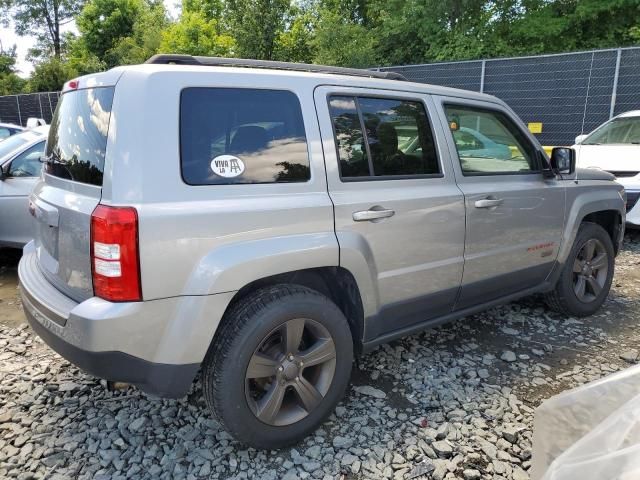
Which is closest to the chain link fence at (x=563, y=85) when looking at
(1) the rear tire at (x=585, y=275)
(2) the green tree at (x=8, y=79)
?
(1) the rear tire at (x=585, y=275)

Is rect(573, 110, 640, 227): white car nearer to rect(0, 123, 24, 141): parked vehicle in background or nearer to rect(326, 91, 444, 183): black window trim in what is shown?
rect(326, 91, 444, 183): black window trim

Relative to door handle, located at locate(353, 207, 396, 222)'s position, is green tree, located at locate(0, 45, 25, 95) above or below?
above

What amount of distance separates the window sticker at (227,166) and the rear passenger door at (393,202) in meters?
0.50

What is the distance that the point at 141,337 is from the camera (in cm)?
212

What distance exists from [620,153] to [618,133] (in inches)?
37.4

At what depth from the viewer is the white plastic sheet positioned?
4.13 ft

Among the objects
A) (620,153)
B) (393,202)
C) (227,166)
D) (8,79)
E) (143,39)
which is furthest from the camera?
(8,79)

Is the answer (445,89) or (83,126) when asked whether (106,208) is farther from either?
(445,89)

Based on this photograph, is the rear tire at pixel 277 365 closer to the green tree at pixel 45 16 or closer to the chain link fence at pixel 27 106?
the chain link fence at pixel 27 106

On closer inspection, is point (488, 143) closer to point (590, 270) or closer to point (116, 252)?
point (590, 270)

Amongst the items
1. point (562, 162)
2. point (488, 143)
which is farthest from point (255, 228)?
point (562, 162)

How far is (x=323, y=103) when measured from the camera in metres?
2.64

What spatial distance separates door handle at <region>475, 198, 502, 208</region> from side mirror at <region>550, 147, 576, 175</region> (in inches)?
31.7

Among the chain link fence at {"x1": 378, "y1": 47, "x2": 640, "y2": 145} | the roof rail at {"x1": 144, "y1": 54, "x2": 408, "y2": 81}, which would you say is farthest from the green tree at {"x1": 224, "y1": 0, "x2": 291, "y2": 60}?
the roof rail at {"x1": 144, "y1": 54, "x2": 408, "y2": 81}
